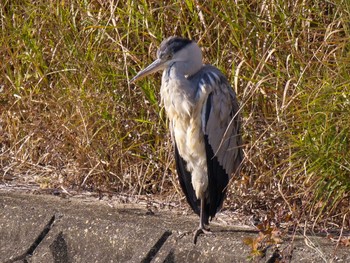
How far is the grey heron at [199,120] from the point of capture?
4.54 m

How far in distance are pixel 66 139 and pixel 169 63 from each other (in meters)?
0.97

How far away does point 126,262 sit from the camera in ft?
14.2

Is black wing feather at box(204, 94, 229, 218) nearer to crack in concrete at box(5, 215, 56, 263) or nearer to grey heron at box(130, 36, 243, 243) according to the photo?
grey heron at box(130, 36, 243, 243)

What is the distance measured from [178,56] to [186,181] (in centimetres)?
59

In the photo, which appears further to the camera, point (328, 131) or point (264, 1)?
point (264, 1)

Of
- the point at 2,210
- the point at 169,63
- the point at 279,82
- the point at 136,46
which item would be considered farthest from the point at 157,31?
the point at 2,210

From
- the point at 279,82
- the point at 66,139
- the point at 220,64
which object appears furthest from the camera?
the point at 66,139

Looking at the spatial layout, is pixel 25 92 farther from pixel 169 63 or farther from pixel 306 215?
pixel 306 215

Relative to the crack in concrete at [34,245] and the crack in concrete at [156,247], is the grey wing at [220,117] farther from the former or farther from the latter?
the crack in concrete at [34,245]

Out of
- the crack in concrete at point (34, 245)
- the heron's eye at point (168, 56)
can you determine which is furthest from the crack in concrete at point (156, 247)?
the heron's eye at point (168, 56)

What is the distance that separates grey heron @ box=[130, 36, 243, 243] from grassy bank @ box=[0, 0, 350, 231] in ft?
0.40

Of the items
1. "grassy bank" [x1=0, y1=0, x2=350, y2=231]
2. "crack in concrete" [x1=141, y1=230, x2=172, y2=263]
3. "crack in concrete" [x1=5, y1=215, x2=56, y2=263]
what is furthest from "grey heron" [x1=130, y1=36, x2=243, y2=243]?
"crack in concrete" [x1=5, y1=215, x2=56, y2=263]

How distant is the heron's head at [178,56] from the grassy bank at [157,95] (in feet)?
0.72

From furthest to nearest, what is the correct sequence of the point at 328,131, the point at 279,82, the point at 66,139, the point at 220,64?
1. the point at 66,139
2. the point at 220,64
3. the point at 279,82
4. the point at 328,131
